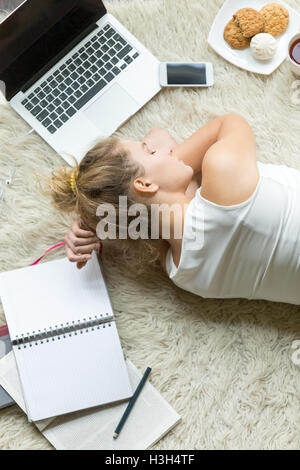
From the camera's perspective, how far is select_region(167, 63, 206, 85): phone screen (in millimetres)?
1238

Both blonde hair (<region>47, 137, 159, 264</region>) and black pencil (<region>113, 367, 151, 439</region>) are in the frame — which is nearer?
blonde hair (<region>47, 137, 159, 264</region>)

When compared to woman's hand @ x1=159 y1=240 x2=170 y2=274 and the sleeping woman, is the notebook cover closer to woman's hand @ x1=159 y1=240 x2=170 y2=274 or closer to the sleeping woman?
the sleeping woman

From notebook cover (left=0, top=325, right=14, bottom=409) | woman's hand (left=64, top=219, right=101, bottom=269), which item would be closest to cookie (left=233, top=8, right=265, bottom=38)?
woman's hand (left=64, top=219, right=101, bottom=269)

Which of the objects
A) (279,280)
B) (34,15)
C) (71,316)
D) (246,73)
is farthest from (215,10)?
(71,316)

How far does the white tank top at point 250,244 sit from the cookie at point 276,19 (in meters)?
0.38

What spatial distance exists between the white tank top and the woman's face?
5cm

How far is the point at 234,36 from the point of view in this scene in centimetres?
122

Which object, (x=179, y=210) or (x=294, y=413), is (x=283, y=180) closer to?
(x=179, y=210)

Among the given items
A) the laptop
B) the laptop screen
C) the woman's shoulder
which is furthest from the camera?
the laptop

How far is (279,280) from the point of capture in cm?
109

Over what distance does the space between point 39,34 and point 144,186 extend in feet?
1.55

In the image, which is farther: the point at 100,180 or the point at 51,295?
the point at 51,295
